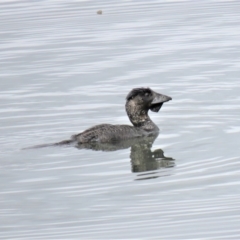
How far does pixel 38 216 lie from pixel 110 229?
0.85 meters

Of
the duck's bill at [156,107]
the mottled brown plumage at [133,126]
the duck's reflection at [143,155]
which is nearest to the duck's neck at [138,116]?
the mottled brown plumage at [133,126]

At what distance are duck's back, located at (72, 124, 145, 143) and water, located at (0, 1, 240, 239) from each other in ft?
1.11

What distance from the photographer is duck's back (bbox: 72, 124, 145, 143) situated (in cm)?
1338

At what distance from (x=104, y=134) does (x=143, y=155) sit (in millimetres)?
779

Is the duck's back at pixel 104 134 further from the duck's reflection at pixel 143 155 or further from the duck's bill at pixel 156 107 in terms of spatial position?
the duck's bill at pixel 156 107

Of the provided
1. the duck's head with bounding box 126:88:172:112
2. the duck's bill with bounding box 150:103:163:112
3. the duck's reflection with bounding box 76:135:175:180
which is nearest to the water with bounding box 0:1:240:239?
the duck's reflection with bounding box 76:135:175:180

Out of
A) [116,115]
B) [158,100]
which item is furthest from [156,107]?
[116,115]

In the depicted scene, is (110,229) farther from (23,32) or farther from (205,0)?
(205,0)

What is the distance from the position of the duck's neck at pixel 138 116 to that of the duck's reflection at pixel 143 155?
0.40m

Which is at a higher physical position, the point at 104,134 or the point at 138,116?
the point at 138,116

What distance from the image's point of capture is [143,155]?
13008mm

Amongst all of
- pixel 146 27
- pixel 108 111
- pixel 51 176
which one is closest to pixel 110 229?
pixel 51 176

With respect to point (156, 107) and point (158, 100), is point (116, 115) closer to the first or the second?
point (156, 107)

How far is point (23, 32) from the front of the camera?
2219cm
